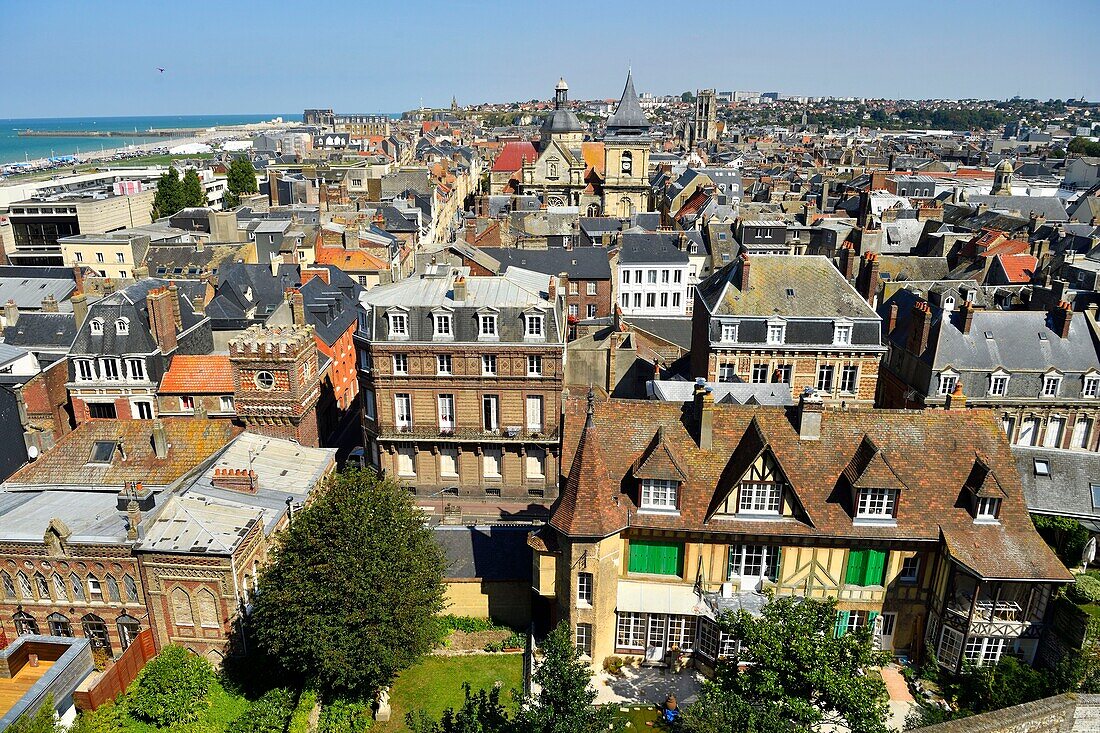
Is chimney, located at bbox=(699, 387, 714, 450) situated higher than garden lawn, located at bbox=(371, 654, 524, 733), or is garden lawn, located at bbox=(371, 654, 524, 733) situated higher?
chimney, located at bbox=(699, 387, 714, 450)

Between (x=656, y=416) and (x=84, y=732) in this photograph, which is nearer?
(x=84, y=732)

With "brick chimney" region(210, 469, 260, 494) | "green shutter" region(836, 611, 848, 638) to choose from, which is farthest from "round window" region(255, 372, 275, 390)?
"green shutter" region(836, 611, 848, 638)

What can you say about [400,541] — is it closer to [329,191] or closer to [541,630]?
[541,630]

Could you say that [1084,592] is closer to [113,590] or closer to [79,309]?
[113,590]

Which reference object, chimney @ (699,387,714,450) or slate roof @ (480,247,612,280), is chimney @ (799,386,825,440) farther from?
slate roof @ (480,247,612,280)

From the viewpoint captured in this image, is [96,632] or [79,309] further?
[79,309]

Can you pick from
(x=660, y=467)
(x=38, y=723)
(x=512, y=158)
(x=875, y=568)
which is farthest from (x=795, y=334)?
(x=512, y=158)

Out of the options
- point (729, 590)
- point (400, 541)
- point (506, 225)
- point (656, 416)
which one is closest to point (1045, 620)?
Answer: point (729, 590)
